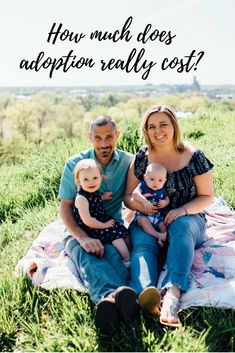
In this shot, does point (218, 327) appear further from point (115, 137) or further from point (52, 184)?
point (52, 184)

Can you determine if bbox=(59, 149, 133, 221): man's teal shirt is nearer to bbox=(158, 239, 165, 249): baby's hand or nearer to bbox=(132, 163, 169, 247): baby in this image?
bbox=(132, 163, 169, 247): baby

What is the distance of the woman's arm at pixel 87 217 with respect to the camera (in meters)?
3.58

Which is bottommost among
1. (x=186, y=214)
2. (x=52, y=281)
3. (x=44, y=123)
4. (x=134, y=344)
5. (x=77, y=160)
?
(x=134, y=344)

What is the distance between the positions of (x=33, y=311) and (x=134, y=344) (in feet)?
2.74

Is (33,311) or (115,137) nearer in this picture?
(33,311)

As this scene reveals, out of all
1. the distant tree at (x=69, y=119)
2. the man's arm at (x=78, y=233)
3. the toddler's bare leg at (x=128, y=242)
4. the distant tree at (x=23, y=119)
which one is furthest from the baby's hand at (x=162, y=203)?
the distant tree at (x=69, y=119)

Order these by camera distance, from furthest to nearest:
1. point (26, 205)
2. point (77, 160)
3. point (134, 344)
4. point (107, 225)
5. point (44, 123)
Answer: point (44, 123), point (26, 205), point (77, 160), point (107, 225), point (134, 344)

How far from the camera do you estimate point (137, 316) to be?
9.78ft

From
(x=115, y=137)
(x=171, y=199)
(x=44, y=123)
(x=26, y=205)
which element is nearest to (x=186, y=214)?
(x=171, y=199)

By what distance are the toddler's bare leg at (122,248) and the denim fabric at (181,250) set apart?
12.9 inches

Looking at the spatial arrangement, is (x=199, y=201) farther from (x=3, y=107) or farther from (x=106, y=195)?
(x=3, y=107)

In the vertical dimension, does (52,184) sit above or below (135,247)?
above

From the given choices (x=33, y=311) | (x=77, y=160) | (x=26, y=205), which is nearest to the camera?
(x=33, y=311)

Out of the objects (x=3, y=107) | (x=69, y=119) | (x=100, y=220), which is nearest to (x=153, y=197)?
(x=100, y=220)
